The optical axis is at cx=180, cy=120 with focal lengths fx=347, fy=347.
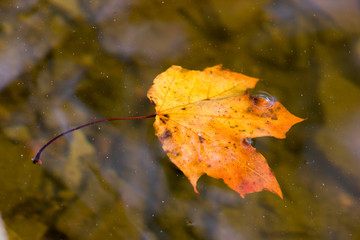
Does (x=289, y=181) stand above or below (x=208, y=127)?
below

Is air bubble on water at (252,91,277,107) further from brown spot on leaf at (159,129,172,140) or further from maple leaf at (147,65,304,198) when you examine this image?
brown spot on leaf at (159,129,172,140)

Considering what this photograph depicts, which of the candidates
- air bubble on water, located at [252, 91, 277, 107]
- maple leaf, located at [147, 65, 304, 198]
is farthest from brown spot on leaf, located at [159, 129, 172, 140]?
air bubble on water, located at [252, 91, 277, 107]

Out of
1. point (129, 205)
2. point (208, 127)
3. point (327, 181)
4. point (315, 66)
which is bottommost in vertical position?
point (129, 205)

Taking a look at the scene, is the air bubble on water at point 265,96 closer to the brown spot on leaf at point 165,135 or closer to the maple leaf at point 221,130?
the maple leaf at point 221,130

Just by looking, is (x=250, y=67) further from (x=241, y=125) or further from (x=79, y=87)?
(x=79, y=87)

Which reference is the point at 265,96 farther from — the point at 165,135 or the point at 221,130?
the point at 165,135

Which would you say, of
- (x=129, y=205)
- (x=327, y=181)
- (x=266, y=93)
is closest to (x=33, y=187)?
(x=129, y=205)
